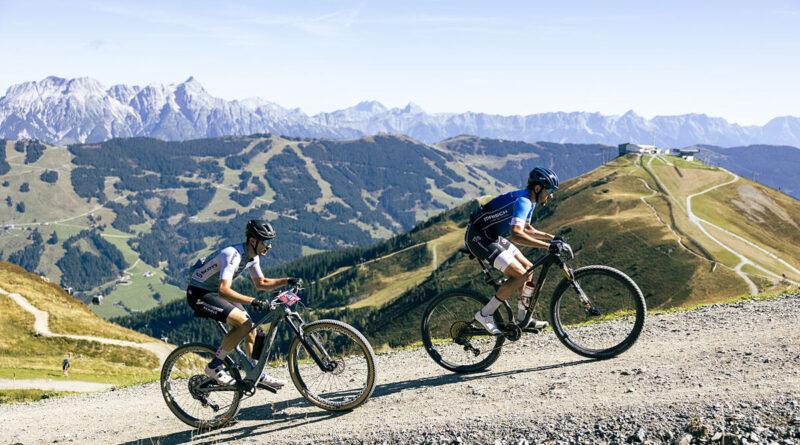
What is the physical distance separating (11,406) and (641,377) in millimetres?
18420

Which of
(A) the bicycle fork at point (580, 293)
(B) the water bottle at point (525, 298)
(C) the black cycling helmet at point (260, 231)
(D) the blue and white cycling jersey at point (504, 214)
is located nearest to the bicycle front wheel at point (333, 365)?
(C) the black cycling helmet at point (260, 231)

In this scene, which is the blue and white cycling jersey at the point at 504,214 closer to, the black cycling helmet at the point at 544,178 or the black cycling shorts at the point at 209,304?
the black cycling helmet at the point at 544,178

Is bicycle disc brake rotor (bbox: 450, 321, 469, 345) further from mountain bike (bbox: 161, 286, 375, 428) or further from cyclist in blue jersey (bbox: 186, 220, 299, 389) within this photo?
cyclist in blue jersey (bbox: 186, 220, 299, 389)

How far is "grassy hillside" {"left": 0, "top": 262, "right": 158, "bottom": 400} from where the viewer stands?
48812mm

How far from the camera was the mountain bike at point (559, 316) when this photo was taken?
39.4 feet

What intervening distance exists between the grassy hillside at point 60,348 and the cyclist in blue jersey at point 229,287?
3573 centimetres

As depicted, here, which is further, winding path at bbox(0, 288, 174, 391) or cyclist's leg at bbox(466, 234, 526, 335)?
winding path at bbox(0, 288, 174, 391)

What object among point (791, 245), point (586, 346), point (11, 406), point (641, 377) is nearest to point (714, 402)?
point (641, 377)

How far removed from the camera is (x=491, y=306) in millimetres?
12273

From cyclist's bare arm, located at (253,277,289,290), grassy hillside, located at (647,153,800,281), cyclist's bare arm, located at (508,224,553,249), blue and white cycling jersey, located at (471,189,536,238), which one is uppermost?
blue and white cycling jersey, located at (471,189,536,238)

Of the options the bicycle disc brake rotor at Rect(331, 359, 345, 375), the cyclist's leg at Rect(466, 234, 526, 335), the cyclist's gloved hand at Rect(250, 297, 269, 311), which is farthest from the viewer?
the cyclist's leg at Rect(466, 234, 526, 335)

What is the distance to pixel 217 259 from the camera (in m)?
10.9

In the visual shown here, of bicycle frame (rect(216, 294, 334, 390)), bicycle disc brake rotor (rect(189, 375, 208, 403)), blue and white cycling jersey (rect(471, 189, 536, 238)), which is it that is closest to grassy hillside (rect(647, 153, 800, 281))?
blue and white cycling jersey (rect(471, 189, 536, 238))

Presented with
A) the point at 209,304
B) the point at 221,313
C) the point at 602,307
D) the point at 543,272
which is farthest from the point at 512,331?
the point at 209,304
